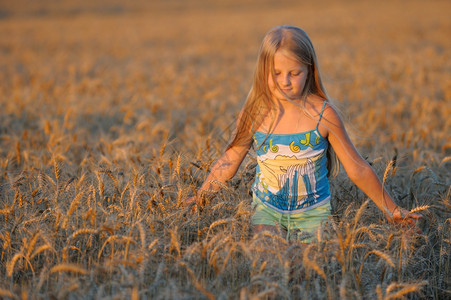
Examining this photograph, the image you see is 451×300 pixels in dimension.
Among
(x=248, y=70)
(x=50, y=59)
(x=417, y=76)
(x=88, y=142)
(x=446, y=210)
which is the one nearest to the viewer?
(x=446, y=210)

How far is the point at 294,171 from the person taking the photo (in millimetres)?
2740

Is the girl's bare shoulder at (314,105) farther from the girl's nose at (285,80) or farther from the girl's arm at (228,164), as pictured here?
the girl's arm at (228,164)

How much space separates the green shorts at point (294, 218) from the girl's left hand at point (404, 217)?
38 cm

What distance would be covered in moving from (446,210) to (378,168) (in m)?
0.59

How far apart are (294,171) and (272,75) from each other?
0.60m

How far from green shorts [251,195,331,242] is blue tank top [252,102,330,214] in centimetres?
3

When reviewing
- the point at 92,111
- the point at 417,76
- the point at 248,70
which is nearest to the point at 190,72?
the point at 248,70

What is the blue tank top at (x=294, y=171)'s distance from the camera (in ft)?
8.84

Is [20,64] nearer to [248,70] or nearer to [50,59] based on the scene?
[50,59]

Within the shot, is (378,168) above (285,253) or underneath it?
underneath

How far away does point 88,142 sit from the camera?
4578 millimetres

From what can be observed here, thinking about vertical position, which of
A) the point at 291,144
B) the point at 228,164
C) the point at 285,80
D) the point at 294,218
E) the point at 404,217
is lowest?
the point at 294,218

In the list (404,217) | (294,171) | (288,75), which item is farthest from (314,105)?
(404,217)

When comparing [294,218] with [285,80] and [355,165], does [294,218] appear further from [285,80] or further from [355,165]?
[285,80]
